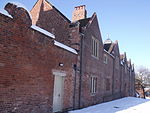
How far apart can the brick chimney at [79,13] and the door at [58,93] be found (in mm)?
9657

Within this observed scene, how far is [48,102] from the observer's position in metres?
9.27

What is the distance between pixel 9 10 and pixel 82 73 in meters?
7.70

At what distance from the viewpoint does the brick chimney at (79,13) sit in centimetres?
1825

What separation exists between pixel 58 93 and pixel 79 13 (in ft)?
35.9

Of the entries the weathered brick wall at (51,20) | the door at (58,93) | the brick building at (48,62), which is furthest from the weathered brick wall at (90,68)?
the door at (58,93)

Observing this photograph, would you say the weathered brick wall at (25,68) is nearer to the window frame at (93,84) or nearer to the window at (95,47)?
the window frame at (93,84)

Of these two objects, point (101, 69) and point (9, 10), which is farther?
point (101, 69)

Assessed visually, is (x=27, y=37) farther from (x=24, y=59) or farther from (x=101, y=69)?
(x=101, y=69)

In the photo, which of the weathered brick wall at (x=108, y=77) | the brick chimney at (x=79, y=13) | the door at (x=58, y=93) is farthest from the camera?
the weathered brick wall at (x=108, y=77)

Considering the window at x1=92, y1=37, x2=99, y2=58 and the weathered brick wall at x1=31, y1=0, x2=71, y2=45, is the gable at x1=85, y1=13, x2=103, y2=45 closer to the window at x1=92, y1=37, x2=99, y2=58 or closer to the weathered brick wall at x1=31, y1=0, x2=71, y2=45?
the window at x1=92, y1=37, x2=99, y2=58

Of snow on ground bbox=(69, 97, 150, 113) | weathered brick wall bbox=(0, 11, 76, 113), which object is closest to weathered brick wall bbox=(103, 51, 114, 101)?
snow on ground bbox=(69, 97, 150, 113)

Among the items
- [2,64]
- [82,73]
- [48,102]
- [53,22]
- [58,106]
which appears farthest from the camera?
[53,22]

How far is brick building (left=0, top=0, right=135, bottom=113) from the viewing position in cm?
695

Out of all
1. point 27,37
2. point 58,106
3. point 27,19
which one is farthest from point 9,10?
point 58,106
